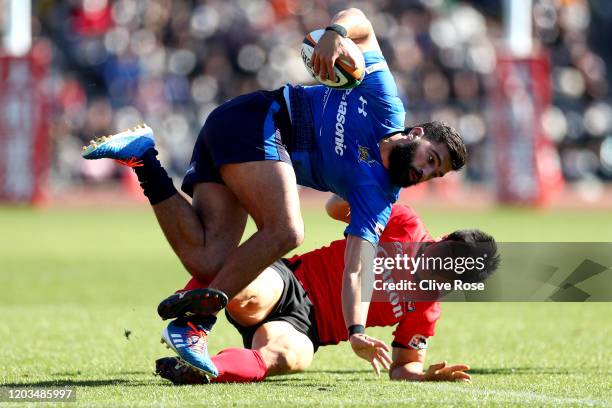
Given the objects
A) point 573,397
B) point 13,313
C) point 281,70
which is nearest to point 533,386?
point 573,397

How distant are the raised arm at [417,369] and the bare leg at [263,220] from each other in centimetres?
89

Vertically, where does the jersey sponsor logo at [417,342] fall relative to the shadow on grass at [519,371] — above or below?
above

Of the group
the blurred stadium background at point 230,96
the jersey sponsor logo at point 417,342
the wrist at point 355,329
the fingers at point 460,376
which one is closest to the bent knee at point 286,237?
the wrist at point 355,329

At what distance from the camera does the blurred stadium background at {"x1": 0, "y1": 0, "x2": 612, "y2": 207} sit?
941 inches

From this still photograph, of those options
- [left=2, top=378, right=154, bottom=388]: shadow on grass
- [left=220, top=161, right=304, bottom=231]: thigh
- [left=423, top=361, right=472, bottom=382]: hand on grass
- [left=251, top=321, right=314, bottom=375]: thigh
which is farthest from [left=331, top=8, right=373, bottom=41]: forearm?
[left=2, top=378, right=154, bottom=388]: shadow on grass

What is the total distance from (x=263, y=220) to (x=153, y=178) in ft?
2.41

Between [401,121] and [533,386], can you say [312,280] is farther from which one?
[533,386]

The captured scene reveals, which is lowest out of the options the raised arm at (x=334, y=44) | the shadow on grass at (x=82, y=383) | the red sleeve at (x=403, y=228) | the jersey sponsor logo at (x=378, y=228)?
A: the shadow on grass at (x=82, y=383)

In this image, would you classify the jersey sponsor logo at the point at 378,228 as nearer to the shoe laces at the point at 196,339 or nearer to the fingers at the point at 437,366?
the fingers at the point at 437,366

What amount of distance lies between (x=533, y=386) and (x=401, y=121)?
1.64 metres

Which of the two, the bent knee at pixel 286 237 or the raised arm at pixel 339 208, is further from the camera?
the raised arm at pixel 339 208

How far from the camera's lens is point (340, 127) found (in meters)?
6.69

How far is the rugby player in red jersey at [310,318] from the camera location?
21.0 ft

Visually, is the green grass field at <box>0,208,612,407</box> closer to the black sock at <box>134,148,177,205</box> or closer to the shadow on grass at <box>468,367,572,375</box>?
the shadow on grass at <box>468,367,572,375</box>
